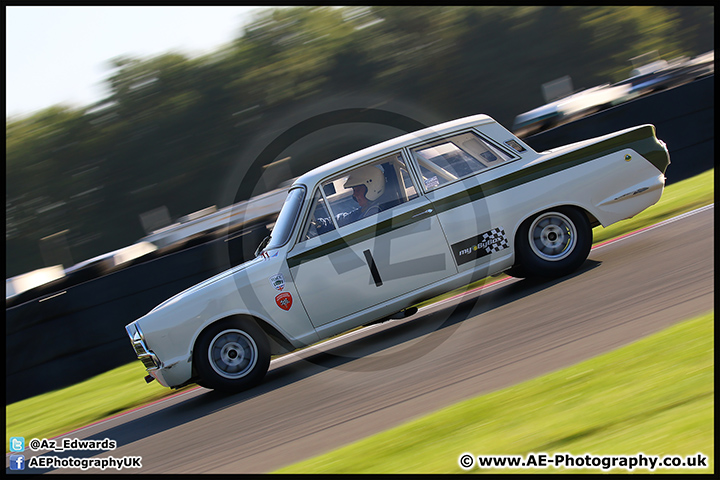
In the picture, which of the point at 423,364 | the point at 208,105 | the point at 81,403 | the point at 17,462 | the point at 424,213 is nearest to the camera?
the point at 423,364

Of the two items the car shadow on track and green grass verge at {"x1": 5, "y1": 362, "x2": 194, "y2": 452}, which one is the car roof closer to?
the car shadow on track

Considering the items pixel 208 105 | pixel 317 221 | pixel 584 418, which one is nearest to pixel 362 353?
pixel 317 221

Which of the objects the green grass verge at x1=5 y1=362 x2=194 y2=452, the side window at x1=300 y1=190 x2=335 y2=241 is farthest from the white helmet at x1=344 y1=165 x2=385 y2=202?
the green grass verge at x1=5 y1=362 x2=194 y2=452

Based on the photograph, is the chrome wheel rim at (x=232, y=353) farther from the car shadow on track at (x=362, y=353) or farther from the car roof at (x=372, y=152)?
the car roof at (x=372, y=152)

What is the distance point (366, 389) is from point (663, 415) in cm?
243

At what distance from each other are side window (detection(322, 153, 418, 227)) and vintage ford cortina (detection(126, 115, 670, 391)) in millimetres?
11

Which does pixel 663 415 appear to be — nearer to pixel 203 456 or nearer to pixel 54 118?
pixel 203 456

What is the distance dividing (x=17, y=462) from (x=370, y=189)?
4.09m

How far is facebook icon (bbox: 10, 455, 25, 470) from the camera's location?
5.72 m

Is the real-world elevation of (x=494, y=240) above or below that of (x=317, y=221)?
below

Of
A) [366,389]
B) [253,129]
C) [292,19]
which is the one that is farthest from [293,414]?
[292,19]

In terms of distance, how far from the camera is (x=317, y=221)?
6.30 metres

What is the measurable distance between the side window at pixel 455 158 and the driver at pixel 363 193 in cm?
46

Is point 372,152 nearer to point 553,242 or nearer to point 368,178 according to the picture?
point 368,178
